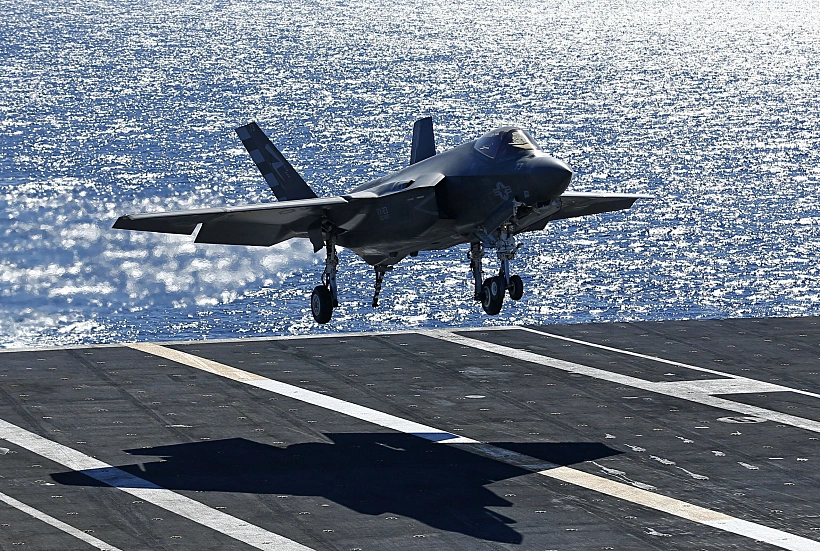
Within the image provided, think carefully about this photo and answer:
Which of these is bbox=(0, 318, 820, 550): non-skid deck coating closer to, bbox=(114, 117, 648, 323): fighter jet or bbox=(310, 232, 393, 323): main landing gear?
bbox=(310, 232, 393, 323): main landing gear

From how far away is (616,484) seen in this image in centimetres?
4672

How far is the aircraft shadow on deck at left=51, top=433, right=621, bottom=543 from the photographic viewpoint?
43.8m

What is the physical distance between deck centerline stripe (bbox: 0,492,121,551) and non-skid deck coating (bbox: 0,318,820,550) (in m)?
0.11

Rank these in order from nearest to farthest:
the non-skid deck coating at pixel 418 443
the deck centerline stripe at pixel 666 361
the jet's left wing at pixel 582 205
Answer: the non-skid deck coating at pixel 418 443
the jet's left wing at pixel 582 205
the deck centerline stripe at pixel 666 361

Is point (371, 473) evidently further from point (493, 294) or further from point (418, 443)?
point (493, 294)

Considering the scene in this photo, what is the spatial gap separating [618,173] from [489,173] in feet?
480

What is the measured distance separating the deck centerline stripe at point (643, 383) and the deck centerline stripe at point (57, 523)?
29.3 metres

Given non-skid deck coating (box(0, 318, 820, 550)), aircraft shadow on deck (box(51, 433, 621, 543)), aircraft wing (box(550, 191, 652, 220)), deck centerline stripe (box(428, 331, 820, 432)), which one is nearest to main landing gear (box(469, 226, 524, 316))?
aircraft wing (box(550, 191, 652, 220))

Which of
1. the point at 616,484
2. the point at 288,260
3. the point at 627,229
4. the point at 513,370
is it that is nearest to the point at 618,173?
the point at 627,229

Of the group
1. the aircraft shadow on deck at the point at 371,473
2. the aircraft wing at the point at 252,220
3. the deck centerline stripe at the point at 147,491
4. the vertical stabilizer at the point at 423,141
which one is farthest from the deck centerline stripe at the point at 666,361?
the deck centerline stripe at the point at 147,491

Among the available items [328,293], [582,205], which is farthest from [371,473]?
[582,205]

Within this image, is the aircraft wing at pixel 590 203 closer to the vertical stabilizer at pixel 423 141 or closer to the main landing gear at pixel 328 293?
the vertical stabilizer at pixel 423 141

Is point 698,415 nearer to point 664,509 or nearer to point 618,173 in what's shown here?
point 664,509

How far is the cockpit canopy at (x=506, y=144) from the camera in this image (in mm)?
41188
